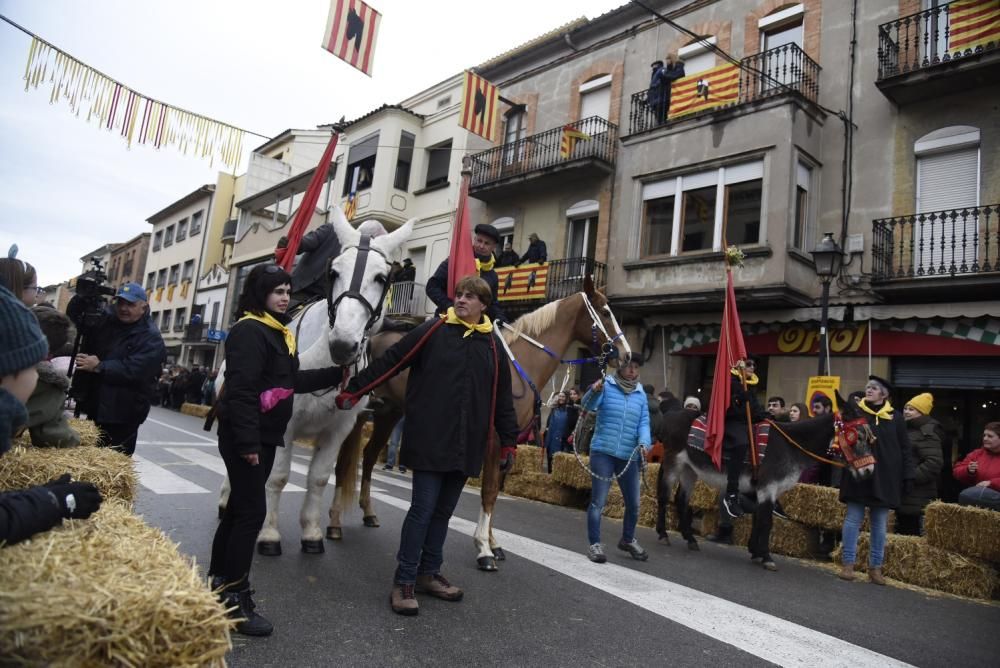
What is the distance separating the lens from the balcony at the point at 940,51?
475 inches

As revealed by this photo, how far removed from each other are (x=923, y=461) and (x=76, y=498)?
860 cm

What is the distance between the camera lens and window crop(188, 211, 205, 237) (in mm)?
46375

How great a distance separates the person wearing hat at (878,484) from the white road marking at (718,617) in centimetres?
271

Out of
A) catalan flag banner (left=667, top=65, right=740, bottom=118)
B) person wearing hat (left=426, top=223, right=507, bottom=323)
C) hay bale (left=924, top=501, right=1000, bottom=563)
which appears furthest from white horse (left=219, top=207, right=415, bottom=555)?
catalan flag banner (left=667, top=65, right=740, bottom=118)

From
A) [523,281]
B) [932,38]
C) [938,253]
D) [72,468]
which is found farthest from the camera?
[523,281]

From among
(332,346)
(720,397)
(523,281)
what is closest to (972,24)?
(720,397)

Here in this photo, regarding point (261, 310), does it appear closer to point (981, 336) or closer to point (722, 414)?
point (722, 414)

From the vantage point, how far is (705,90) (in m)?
15.6

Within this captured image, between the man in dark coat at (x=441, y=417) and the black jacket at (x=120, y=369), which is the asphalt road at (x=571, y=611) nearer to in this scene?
the man in dark coat at (x=441, y=417)

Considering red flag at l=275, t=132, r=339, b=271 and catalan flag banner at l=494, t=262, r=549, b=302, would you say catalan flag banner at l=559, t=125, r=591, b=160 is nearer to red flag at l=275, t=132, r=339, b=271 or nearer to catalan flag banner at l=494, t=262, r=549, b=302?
catalan flag banner at l=494, t=262, r=549, b=302

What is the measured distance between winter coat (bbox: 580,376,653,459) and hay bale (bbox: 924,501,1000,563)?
3241 millimetres

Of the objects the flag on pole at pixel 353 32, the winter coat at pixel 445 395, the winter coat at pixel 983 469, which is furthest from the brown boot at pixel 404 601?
the flag on pole at pixel 353 32

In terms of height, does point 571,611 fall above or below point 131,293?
below

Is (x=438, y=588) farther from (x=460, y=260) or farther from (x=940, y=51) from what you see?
(x=940, y=51)
